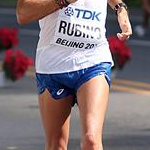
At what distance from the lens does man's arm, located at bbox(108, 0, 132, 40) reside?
5.59m

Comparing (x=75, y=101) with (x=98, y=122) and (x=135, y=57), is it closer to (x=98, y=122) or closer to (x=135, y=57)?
(x=98, y=122)

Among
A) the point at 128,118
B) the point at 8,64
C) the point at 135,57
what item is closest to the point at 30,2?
the point at 128,118

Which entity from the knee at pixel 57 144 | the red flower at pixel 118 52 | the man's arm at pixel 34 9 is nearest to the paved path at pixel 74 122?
the red flower at pixel 118 52

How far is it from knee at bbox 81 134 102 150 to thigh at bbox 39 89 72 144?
0.33 m

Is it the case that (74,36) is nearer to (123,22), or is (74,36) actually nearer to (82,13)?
(82,13)

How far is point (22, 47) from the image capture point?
20031 mm

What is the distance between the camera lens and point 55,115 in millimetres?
5750

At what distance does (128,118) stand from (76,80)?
4.60 metres

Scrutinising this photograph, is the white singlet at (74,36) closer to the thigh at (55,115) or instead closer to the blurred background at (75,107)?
the thigh at (55,115)

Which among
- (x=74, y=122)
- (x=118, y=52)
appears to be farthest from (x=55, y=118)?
(x=118, y=52)

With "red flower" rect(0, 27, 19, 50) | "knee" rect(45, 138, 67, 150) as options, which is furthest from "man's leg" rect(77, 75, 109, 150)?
"red flower" rect(0, 27, 19, 50)

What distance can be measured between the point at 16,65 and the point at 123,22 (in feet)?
24.2

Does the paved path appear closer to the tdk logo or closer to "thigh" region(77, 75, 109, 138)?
"thigh" region(77, 75, 109, 138)

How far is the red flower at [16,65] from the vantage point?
13.0 metres
